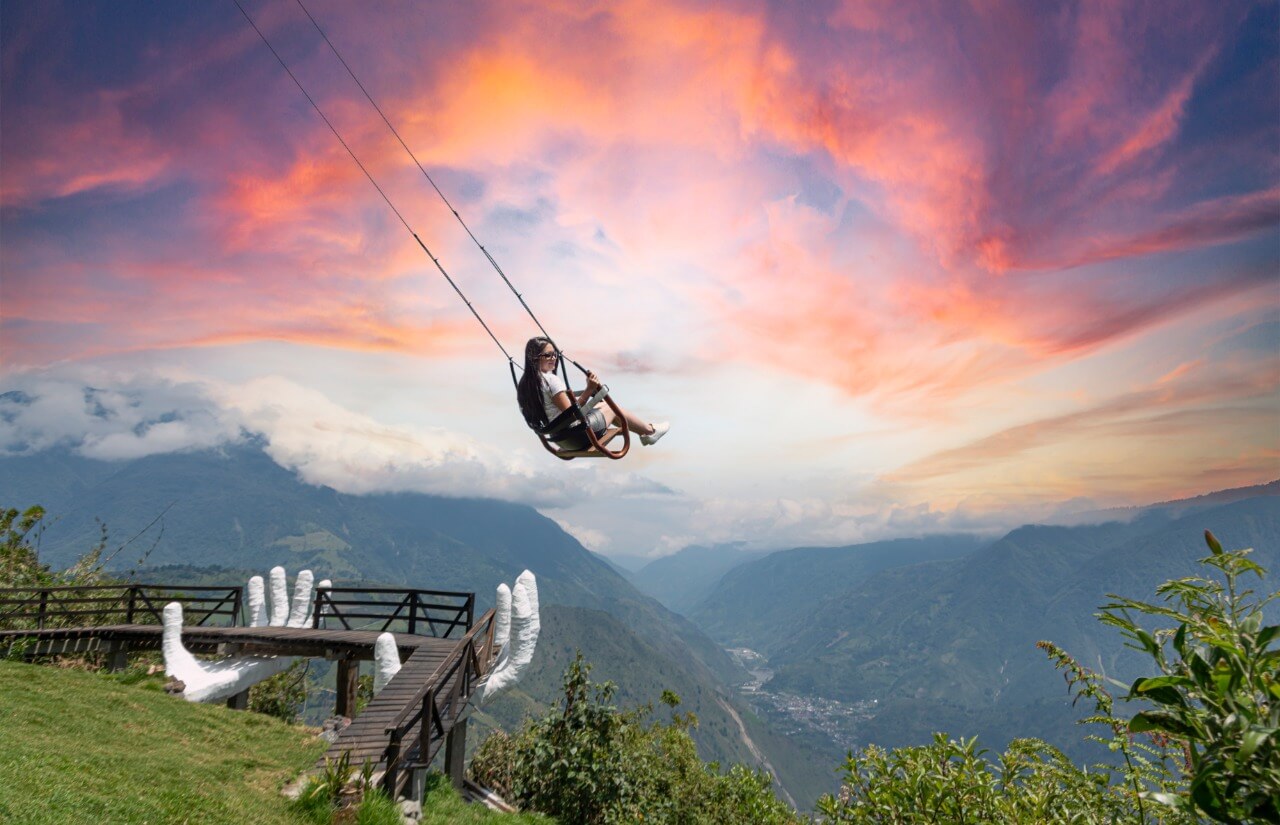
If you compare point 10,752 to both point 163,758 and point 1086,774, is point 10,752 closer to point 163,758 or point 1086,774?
point 163,758

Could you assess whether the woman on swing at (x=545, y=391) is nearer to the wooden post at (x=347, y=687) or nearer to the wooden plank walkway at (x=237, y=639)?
the wooden plank walkway at (x=237, y=639)

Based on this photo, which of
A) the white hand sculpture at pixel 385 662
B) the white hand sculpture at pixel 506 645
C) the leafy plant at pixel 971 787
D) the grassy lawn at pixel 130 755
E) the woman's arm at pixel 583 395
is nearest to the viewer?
the leafy plant at pixel 971 787

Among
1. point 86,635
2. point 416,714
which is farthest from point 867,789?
point 86,635

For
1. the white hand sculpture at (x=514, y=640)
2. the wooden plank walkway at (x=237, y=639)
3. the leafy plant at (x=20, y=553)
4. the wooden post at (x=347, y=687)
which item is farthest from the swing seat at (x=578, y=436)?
the leafy plant at (x=20, y=553)

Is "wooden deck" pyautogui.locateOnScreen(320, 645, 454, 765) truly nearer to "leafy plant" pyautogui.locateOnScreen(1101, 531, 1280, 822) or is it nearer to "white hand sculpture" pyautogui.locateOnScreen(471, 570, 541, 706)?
"white hand sculpture" pyautogui.locateOnScreen(471, 570, 541, 706)

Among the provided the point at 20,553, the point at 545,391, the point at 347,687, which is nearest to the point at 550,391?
the point at 545,391

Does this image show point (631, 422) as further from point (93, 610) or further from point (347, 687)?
point (93, 610)
